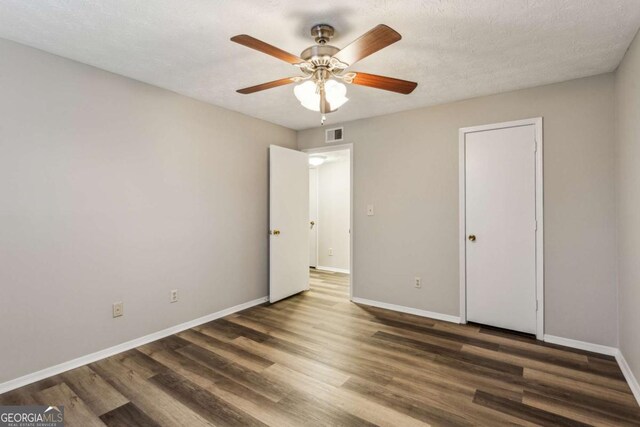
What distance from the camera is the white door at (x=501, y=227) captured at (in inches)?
118

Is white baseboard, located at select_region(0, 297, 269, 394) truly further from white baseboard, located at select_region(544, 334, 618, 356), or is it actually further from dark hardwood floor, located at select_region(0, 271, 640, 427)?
white baseboard, located at select_region(544, 334, 618, 356)

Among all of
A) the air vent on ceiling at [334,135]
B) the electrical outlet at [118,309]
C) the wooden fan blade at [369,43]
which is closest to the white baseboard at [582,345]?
the wooden fan blade at [369,43]

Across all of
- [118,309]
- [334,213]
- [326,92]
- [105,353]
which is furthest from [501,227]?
[105,353]

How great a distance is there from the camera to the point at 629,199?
225 cm

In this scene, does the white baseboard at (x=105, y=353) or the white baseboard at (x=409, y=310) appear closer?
the white baseboard at (x=105, y=353)

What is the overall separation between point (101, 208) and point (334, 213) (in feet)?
13.8

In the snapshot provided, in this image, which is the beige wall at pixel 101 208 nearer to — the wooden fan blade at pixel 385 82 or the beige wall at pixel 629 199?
the wooden fan blade at pixel 385 82

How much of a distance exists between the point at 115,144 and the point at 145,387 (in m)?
1.92

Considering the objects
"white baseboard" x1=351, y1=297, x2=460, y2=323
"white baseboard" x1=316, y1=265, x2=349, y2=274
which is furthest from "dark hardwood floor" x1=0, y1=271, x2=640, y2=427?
"white baseboard" x1=316, y1=265, x2=349, y2=274

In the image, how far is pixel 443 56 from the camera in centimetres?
235

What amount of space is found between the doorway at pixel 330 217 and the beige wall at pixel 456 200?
172 centimetres

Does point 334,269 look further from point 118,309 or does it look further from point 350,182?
point 118,309

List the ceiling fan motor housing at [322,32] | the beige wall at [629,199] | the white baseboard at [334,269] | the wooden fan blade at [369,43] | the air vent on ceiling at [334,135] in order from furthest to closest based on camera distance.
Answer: the white baseboard at [334,269], the air vent on ceiling at [334,135], the beige wall at [629,199], the ceiling fan motor housing at [322,32], the wooden fan blade at [369,43]

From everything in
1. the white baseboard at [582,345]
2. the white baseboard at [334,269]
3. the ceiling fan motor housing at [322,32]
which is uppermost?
the ceiling fan motor housing at [322,32]
